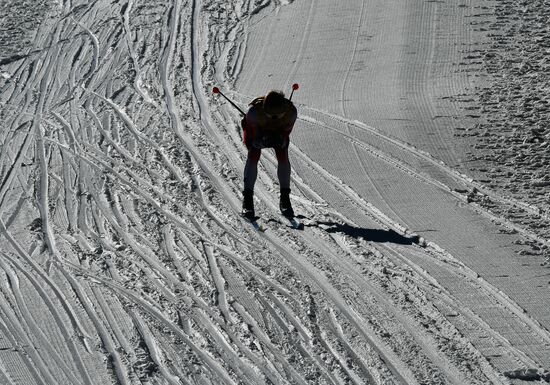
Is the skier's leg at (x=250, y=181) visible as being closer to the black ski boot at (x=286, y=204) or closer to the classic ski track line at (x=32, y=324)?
the black ski boot at (x=286, y=204)

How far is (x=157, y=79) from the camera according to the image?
1582 centimetres

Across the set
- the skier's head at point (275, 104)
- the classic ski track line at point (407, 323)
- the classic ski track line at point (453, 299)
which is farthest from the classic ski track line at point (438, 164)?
the skier's head at point (275, 104)

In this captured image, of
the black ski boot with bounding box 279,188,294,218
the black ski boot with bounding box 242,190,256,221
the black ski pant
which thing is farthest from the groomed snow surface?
the black ski pant

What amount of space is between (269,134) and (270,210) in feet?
3.36

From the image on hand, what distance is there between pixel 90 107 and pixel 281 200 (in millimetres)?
5020

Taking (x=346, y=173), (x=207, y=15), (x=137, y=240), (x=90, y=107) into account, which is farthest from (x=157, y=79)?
(x=137, y=240)

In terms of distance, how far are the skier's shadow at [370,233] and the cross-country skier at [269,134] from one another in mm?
519

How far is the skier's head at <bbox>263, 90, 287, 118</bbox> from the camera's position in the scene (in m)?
10.0

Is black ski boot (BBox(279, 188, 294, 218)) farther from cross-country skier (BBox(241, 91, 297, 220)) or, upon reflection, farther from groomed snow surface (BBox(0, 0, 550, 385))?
groomed snow surface (BBox(0, 0, 550, 385))

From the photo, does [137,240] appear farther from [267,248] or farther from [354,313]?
[354,313]

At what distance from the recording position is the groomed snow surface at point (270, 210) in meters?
7.98

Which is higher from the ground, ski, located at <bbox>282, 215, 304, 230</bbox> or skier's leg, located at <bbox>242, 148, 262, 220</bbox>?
skier's leg, located at <bbox>242, 148, 262, 220</bbox>

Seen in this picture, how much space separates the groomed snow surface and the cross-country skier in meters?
0.37

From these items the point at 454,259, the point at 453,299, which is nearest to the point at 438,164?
the point at 454,259
